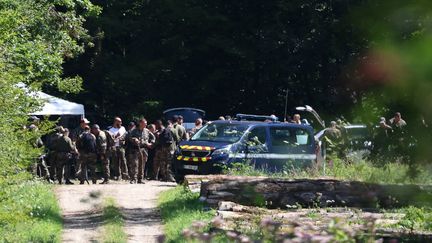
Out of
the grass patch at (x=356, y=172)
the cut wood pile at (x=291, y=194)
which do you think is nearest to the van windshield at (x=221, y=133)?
the grass patch at (x=356, y=172)

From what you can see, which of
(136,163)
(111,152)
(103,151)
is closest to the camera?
(103,151)

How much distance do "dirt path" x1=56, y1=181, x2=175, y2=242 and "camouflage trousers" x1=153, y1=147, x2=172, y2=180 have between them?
1.17m

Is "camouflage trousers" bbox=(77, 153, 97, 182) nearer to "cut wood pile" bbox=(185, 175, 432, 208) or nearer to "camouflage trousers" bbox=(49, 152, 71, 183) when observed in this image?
"camouflage trousers" bbox=(49, 152, 71, 183)

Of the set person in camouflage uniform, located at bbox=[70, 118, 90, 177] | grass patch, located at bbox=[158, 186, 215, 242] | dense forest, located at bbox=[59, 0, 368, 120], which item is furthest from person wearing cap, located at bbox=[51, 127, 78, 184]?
dense forest, located at bbox=[59, 0, 368, 120]

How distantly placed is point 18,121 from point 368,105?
22.6 ft

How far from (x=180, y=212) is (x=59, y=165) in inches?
419

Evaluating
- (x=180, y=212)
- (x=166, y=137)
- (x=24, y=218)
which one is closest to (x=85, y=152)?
(x=166, y=137)

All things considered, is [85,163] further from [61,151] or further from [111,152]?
[111,152]

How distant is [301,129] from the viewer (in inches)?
974

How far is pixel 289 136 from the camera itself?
24.5m

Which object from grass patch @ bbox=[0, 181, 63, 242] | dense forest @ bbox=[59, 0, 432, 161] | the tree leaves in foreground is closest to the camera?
grass patch @ bbox=[0, 181, 63, 242]

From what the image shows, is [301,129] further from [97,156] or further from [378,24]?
[378,24]

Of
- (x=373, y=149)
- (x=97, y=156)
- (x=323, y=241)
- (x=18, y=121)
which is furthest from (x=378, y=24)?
(x=97, y=156)

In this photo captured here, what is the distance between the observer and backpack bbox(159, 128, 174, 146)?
1063 inches
